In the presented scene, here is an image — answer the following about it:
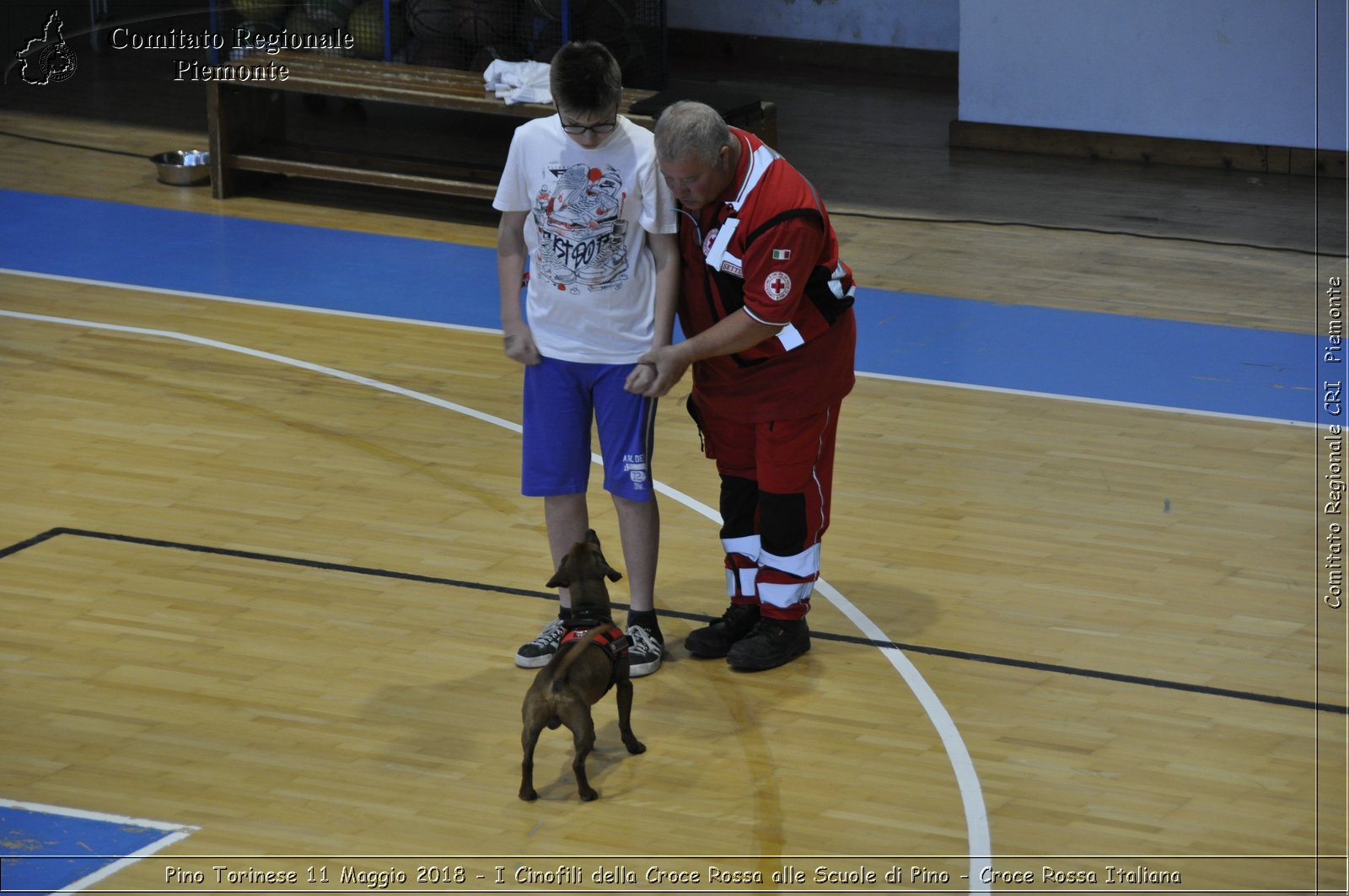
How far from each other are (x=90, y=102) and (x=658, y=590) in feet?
28.5

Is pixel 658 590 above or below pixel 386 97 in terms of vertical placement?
below

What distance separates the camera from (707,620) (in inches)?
201

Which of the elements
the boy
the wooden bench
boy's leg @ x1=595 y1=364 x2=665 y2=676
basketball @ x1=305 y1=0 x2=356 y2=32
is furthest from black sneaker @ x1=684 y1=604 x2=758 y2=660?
basketball @ x1=305 y1=0 x2=356 y2=32

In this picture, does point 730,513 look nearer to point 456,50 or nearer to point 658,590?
point 658,590

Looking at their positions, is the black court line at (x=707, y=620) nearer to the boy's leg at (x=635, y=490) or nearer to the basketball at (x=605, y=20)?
the boy's leg at (x=635, y=490)

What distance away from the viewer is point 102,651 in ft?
15.7

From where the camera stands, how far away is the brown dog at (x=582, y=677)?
3.96 meters

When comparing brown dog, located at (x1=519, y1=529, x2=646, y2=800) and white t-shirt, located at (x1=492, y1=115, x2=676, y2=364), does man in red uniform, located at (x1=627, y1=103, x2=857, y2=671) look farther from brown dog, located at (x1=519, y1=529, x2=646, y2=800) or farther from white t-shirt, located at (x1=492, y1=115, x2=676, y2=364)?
brown dog, located at (x1=519, y1=529, x2=646, y2=800)

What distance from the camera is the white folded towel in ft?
30.6

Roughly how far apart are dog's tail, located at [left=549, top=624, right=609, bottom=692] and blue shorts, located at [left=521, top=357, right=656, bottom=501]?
546 mm

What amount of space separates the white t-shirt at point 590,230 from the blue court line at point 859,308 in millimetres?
3136

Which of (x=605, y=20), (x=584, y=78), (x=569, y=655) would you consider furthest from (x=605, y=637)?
(x=605, y=20)

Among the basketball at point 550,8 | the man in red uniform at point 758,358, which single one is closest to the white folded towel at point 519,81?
the basketball at point 550,8

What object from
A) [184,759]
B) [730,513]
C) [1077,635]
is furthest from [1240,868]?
[184,759]
